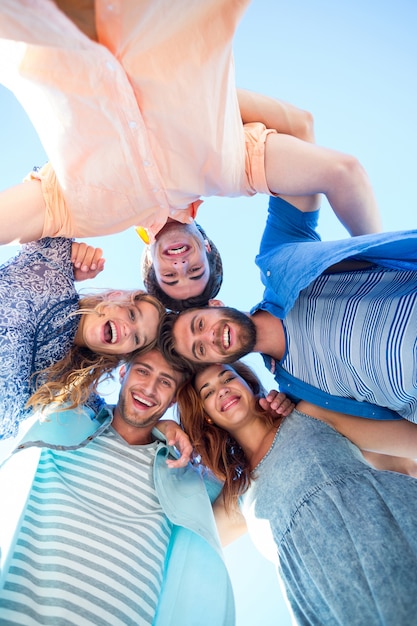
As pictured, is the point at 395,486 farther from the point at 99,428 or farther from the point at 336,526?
the point at 99,428

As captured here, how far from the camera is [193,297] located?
2.66 m

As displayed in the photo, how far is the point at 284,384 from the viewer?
2373mm

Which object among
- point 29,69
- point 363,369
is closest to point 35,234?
point 29,69

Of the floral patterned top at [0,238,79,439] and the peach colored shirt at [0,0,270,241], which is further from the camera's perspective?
the floral patterned top at [0,238,79,439]

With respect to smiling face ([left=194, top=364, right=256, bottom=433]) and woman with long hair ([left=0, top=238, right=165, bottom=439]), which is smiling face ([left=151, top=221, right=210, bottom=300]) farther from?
smiling face ([left=194, top=364, right=256, bottom=433])

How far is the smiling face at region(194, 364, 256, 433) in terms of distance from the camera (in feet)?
8.12

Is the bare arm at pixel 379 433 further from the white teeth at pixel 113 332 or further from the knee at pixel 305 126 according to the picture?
the knee at pixel 305 126

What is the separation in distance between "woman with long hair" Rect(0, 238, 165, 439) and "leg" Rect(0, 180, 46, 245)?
0.22 meters

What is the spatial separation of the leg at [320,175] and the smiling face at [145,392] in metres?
1.09

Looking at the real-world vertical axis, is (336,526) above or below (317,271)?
below

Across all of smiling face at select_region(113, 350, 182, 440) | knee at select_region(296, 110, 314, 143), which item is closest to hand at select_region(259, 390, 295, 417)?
smiling face at select_region(113, 350, 182, 440)

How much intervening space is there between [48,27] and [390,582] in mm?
1946

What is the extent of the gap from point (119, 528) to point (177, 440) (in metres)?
0.54

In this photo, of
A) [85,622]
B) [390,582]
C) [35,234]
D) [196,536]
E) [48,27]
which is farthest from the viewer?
[196,536]
